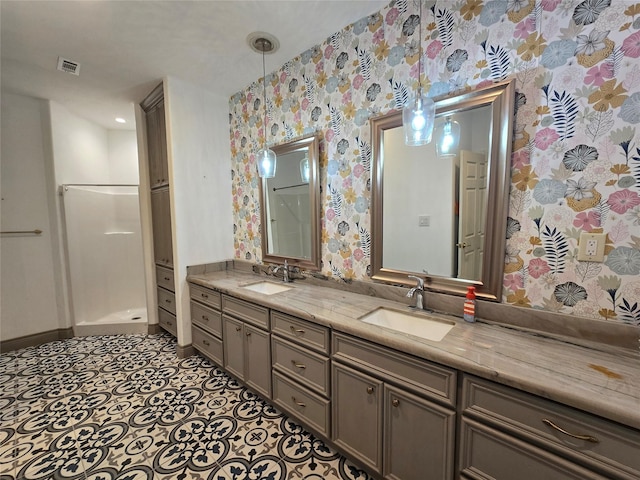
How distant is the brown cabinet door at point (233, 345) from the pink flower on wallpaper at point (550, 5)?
7.99 ft

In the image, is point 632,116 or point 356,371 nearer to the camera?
point 632,116

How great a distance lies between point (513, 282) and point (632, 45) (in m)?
1.02

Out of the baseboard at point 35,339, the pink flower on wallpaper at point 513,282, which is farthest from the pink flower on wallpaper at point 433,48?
the baseboard at point 35,339

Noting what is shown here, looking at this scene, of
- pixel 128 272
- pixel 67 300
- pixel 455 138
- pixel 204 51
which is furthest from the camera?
pixel 128 272

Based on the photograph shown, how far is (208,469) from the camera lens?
1487 millimetres

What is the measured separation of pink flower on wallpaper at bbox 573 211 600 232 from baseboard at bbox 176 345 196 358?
121 inches

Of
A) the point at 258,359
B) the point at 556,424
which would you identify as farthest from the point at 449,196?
the point at 258,359

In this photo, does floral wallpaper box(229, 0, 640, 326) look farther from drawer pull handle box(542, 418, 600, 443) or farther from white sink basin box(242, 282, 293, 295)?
white sink basin box(242, 282, 293, 295)

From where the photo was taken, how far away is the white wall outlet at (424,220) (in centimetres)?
164

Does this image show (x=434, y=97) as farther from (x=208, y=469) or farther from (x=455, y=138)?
(x=208, y=469)

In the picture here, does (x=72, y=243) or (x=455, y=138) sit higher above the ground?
(x=455, y=138)

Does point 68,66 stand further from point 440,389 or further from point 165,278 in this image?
point 440,389

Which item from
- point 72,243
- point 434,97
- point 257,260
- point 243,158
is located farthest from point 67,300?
point 434,97

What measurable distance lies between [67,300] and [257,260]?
7.63 feet
